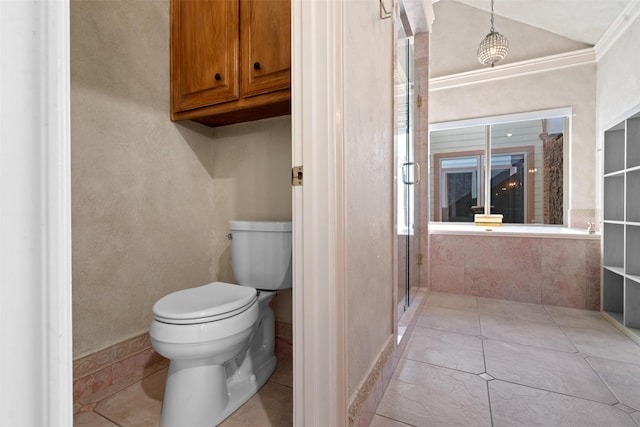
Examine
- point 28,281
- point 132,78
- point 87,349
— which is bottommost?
point 87,349

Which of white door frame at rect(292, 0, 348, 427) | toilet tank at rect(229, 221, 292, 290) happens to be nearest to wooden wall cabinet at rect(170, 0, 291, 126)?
white door frame at rect(292, 0, 348, 427)

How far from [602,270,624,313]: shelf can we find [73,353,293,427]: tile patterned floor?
2374mm

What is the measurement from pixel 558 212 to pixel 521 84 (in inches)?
55.1

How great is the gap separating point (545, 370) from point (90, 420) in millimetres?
2099

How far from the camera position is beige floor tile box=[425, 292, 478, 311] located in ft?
8.31

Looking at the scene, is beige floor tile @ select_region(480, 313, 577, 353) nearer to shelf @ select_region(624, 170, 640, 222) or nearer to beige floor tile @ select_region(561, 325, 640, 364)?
beige floor tile @ select_region(561, 325, 640, 364)

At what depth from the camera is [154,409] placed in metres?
1.30

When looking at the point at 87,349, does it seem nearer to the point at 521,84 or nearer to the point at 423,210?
the point at 423,210

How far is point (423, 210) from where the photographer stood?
2.75m

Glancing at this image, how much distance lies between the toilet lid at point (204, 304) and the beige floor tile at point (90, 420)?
0.50 meters

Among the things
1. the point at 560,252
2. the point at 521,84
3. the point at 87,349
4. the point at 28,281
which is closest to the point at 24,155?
the point at 28,281

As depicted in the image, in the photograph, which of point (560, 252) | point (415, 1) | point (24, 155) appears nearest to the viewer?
point (24, 155)

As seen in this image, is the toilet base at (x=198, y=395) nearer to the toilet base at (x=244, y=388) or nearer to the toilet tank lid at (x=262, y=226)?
the toilet base at (x=244, y=388)

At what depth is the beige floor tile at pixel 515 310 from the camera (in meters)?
2.29
